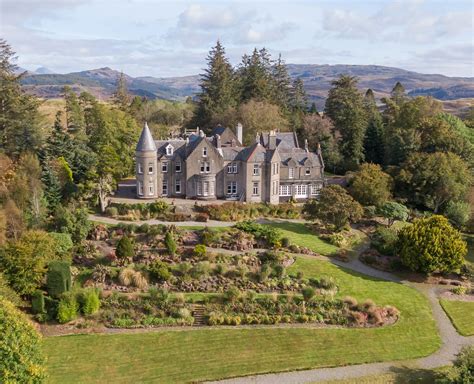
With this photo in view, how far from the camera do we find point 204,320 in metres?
29.4

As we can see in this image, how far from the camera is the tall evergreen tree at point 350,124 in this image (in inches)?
2542

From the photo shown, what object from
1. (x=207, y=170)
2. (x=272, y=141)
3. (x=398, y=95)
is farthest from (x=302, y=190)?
(x=398, y=95)

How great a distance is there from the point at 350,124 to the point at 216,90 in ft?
70.1

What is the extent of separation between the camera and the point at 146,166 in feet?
155

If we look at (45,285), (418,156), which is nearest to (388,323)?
(45,285)

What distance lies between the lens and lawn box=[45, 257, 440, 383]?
24438 mm

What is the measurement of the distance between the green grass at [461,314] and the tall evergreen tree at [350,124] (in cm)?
3342

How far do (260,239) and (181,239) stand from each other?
686 cm

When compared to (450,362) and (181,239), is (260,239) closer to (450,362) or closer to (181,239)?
(181,239)

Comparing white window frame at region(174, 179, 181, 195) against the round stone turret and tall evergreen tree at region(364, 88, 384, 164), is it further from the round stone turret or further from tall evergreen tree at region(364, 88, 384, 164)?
tall evergreen tree at region(364, 88, 384, 164)

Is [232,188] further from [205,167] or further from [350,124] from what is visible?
[350,124]

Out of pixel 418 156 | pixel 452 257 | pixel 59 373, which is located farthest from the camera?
pixel 418 156

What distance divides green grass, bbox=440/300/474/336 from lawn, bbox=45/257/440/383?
187cm

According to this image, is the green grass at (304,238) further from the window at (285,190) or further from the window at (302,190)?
the window at (302,190)
